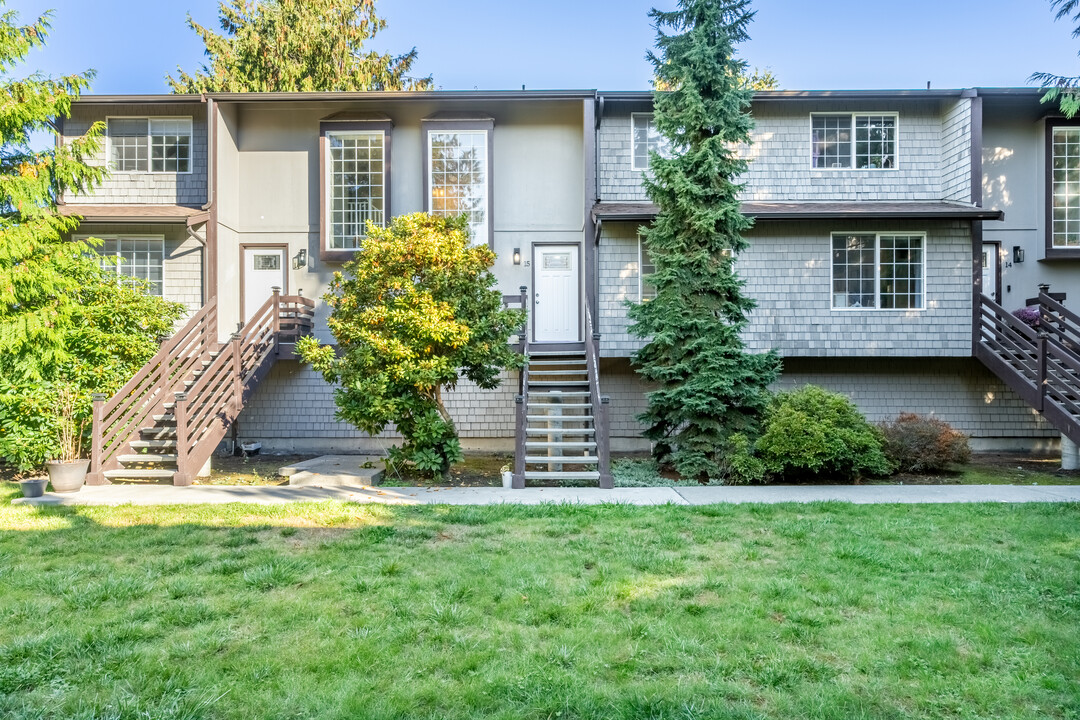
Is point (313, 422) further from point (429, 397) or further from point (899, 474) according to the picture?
point (899, 474)

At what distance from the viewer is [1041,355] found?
10641 millimetres

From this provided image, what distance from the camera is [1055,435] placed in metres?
13.4

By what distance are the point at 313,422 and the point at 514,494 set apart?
650 cm

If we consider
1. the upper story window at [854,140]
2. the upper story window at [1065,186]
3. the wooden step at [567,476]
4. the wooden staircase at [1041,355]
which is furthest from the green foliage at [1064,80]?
the wooden step at [567,476]

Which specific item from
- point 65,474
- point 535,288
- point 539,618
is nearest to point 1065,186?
point 535,288

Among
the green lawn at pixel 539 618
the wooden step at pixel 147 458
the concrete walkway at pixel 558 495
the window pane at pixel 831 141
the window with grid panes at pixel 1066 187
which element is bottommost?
the concrete walkway at pixel 558 495

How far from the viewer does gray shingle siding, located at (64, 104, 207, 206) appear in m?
13.5

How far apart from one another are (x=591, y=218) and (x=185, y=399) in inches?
300

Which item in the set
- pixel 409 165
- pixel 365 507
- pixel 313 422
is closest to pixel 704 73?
pixel 409 165

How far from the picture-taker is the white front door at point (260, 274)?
44.1 feet

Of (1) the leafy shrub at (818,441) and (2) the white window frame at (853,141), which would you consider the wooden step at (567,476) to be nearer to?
(1) the leafy shrub at (818,441)

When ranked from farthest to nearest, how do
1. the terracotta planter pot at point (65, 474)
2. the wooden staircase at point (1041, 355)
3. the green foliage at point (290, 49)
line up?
the green foliage at point (290, 49), the wooden staircase at point (1041, 355), the terracotta planter pot at point (65, 474)

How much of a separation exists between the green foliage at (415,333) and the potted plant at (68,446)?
330 cm

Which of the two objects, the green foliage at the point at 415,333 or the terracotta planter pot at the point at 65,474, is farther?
the green foliage at the point at 415,333
